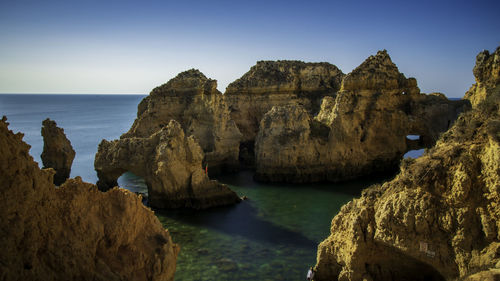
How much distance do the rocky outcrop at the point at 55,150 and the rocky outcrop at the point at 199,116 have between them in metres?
7.39

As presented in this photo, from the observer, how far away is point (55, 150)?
25688 millimetres

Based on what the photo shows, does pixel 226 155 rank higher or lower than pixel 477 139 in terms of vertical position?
lower

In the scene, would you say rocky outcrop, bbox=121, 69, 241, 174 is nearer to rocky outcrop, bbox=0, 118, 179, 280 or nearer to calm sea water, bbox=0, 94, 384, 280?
calm sea water, bbox=0, 94, 384, 280

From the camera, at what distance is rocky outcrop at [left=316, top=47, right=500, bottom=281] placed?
26.8ft

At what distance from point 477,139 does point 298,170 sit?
801 inches

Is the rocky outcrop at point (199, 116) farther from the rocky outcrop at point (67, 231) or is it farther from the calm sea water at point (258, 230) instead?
the rocky outcrop at point (67, 231)

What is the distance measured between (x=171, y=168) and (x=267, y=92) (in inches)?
854

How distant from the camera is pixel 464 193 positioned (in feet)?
27.7

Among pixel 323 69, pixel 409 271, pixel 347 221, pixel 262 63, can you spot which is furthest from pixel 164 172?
pixel 323 69

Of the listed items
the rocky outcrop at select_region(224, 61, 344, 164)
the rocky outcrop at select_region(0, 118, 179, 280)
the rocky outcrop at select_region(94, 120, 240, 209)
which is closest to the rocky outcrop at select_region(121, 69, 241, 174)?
the rocky outcrop at select_region(224, 61, 344, 164)

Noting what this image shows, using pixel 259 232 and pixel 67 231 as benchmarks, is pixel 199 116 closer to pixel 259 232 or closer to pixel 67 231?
pixel 259 232

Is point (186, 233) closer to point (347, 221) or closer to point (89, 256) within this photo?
point (347, 221)

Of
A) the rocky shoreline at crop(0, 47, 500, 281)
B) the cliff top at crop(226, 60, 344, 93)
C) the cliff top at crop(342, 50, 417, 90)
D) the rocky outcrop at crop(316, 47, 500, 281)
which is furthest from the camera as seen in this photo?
the cliff top at crop(226, 60, 344, 93)

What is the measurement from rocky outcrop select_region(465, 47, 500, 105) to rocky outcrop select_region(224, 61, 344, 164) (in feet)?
54.2
